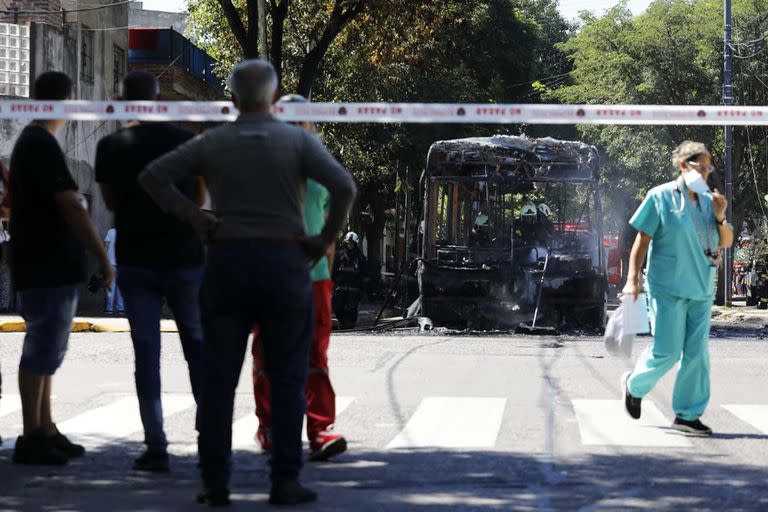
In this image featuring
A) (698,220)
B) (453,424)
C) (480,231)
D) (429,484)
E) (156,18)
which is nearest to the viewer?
(429,484)

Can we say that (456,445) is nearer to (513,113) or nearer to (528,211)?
(513,113)

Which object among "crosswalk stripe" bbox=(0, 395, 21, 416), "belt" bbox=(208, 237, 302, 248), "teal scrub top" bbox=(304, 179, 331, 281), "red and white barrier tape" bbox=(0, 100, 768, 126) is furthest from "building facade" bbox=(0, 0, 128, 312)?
"belt" bbox=(208, 237, 302, 248)

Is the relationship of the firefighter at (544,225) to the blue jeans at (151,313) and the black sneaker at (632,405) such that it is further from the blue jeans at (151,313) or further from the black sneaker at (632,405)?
the blue jeans at (151,313)

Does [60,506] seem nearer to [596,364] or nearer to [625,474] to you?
[625,474]

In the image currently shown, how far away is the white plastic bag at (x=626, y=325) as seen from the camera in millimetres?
8953

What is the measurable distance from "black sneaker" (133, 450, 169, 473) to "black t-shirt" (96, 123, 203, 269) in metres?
0.91

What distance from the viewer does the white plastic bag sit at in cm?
895

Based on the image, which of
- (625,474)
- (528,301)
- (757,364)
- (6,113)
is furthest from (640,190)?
(625,474)

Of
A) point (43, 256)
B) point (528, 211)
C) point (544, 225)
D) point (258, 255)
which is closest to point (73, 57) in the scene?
point (528, 211)

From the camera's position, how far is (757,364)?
47.5 ft

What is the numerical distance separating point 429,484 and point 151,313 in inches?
62.2

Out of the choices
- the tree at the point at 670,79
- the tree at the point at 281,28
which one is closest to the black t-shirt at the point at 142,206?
the tree at the point at 281,28

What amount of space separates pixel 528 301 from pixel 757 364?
22.4 feet

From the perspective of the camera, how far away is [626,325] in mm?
8969
